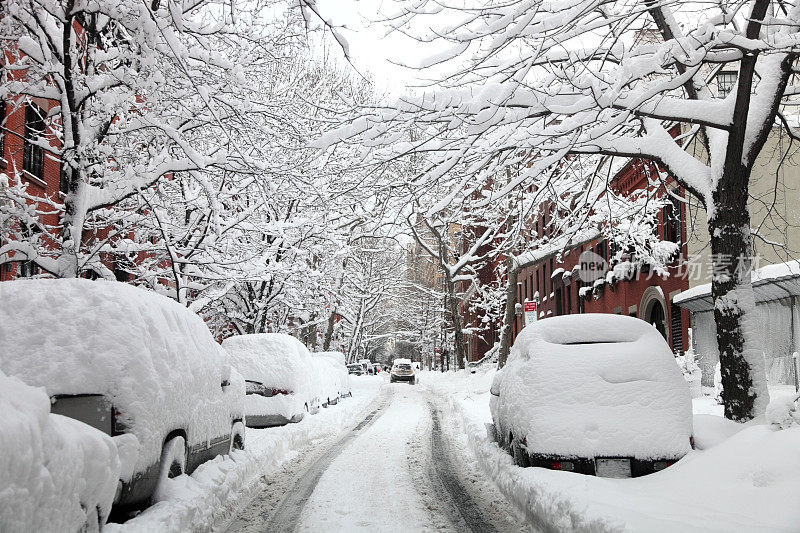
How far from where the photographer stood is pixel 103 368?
5.22m

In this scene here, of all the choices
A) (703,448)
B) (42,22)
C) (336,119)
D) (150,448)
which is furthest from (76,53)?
(703,448)

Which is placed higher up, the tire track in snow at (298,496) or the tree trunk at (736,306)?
the tree trunk at (736,306)

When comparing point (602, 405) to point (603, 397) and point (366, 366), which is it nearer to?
point (603, 397)

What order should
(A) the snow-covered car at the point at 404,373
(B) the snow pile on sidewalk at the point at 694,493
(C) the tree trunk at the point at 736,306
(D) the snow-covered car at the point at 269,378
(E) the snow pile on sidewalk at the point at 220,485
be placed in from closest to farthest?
1. (B) the snow pile on sidewalk at the point at 694,493
2. (E) the snow pile on sidewalk at the point at 220,485
3. (C) the tree trunk at the point at 736,306
4. (D) the snow-covered car at the point at 269,378
5. (A) the snow-covered car at the point at 404,373

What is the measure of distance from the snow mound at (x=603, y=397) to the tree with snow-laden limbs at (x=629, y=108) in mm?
1385

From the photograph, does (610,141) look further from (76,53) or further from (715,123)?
(76,53)

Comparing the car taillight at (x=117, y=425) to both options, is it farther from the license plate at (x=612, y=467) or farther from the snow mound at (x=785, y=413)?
the snow mound at (x=785, y=413)

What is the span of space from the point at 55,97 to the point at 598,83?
24.8 feet

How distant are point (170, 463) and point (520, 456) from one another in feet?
11.8

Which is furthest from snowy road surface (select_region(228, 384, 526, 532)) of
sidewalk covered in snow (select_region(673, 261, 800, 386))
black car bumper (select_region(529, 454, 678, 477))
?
sidewalk covered in snow (select_region(673, 261, 800, 386))

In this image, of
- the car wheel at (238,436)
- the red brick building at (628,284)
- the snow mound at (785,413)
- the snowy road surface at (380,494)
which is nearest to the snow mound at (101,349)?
the snowy road surface at (380,494)

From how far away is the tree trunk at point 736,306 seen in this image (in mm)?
8047

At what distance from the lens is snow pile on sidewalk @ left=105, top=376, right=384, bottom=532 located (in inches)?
208

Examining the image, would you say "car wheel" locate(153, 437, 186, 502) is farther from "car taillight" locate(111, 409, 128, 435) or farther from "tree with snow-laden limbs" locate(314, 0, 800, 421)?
"tree with snow-laden limbs" locate(314, 0, 800, 421)
